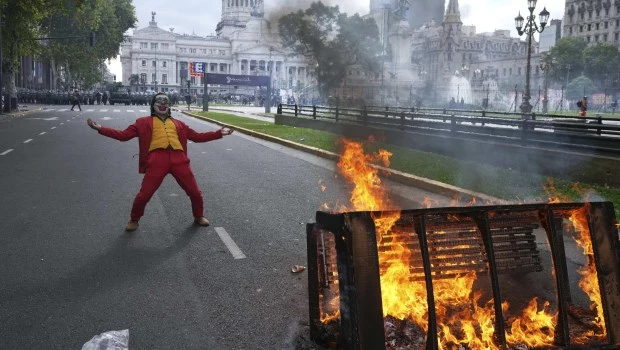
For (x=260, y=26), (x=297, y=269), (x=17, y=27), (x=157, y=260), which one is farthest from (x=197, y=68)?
(x=297, y=269)

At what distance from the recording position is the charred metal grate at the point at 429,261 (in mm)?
2773

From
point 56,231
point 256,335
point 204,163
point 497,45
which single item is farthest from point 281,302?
point 497,45

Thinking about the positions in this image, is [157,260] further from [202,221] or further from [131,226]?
[202,221]

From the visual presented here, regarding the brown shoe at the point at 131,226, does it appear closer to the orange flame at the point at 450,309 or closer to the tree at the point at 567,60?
the orange flame at the point at 450,309

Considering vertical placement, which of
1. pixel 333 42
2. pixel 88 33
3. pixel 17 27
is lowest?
pixel 333 42

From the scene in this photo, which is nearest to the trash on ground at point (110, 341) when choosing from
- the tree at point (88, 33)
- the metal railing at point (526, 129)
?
the metal railing at point (526, 129)

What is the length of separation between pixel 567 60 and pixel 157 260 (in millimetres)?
82512

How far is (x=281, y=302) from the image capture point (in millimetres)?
4125

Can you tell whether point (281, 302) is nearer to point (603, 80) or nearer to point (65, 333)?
point (65, 333)

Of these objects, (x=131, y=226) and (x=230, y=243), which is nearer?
(x=230, y=243)

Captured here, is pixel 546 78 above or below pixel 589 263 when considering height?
above

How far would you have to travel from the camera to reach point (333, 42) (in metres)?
11.7

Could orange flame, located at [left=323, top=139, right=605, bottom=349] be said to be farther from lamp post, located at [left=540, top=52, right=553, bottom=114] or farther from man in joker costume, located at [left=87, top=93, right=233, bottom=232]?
lamp post, located at [left=540, top=52, right=553, bottom=114]

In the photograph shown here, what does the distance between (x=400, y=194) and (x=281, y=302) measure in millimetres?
5042
